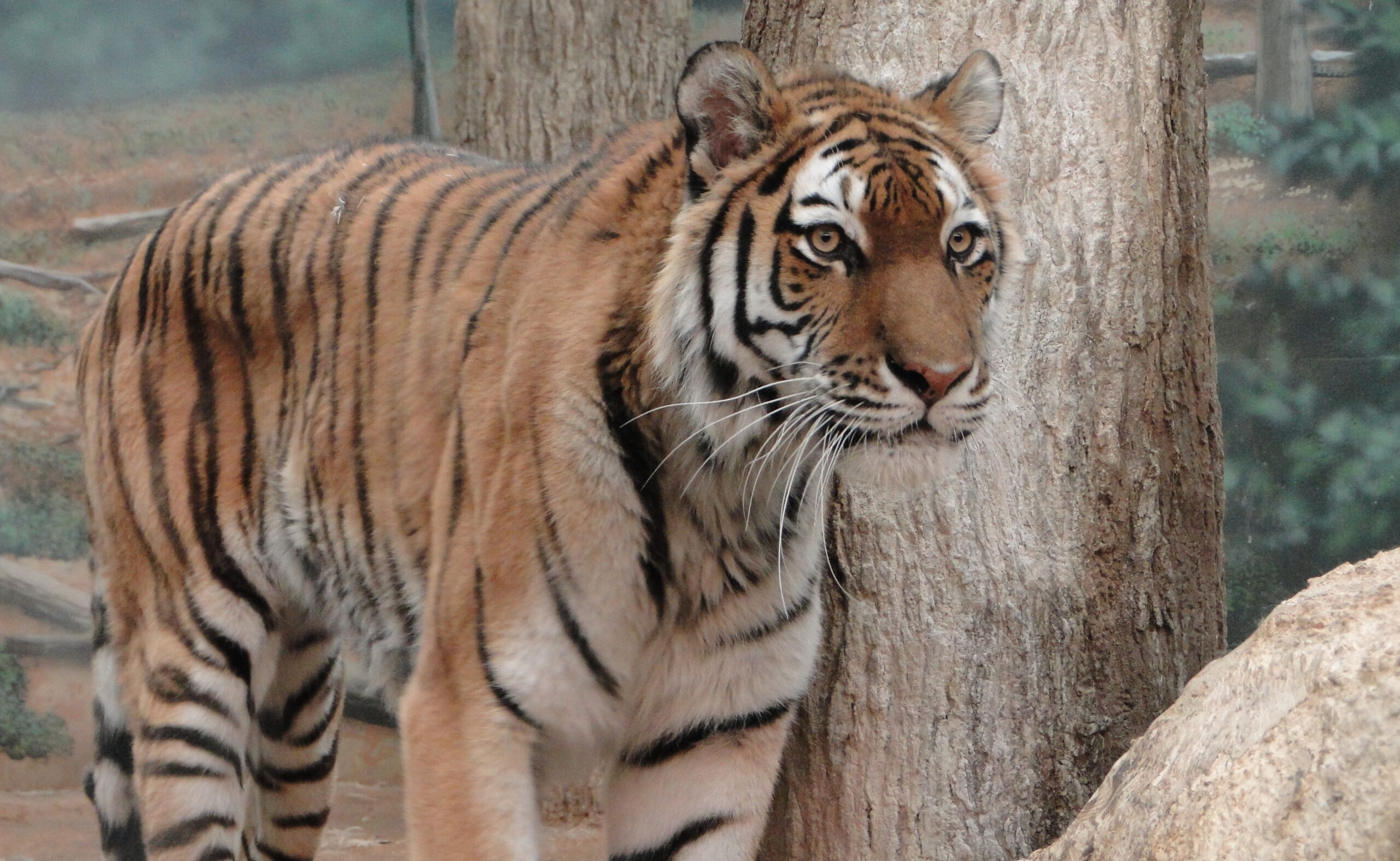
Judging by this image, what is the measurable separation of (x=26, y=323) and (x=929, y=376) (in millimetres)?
5572

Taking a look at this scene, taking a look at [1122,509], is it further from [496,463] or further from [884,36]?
[496,463]

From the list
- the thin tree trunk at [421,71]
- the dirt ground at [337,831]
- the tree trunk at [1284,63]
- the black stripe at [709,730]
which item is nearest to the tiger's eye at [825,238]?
the black stripe at [709,730]

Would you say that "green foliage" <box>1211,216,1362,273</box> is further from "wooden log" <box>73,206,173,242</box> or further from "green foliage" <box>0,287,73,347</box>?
"green foliage" <box>0,287,73,347</box>

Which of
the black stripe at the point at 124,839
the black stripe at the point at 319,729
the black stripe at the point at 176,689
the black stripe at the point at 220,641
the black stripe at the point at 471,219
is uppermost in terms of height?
the black stripe at the point at 471,219

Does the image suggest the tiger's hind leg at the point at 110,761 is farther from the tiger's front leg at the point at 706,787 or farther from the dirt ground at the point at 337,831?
the dirt ground at the point at 337,831

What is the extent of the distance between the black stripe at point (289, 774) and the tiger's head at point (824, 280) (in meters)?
1.86

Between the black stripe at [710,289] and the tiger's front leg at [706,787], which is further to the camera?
the tiger's front leg at [706,787]

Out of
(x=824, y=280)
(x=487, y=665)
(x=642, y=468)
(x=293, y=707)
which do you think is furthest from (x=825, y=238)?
(x=293, y=707)

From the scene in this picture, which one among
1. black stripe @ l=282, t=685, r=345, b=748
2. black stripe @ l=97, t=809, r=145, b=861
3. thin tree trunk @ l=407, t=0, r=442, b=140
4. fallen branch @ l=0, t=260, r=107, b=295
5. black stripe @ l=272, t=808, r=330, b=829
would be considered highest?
thin tree trunk @ l=407, t=0, r=442, b=140

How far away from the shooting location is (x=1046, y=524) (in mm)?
2902

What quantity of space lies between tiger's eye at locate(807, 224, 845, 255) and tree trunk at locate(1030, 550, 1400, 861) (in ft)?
3.00

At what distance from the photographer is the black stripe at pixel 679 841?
2553 millimetres

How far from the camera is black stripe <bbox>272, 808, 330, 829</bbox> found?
350 cm

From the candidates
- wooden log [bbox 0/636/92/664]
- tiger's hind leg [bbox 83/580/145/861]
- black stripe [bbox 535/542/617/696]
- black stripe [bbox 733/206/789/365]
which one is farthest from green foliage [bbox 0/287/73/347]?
black stripe [bbox 733/206/789/365]
